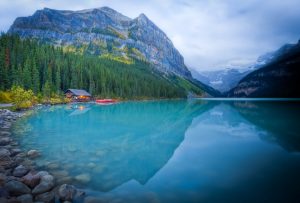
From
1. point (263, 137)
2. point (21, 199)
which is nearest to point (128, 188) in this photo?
point (21, 199)

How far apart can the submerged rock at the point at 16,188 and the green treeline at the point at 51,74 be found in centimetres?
6917

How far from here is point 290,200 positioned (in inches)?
421

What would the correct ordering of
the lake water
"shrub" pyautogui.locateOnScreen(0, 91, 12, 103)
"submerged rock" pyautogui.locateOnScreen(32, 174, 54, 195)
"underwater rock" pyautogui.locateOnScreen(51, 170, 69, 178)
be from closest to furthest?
"submerged rock" pyautogui.locateOnScreen(32, 174, 54, 195), the lake water, "underwater rock" pyautogui.locateOnScreen(51, 170, 69, 178), "shrub" pyautogui.locateOnScreen(0, 91, 12, 103)

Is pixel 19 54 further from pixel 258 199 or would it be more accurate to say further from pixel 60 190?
pixel 258 199

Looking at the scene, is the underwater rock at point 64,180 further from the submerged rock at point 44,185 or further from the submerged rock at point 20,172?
the submerged rock at point 20,172

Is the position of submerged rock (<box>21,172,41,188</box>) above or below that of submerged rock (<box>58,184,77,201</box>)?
above

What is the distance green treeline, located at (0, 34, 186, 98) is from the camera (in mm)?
74938

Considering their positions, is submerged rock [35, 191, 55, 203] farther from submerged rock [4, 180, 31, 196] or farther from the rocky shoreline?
submerged rock [4, 180, 31, 196]

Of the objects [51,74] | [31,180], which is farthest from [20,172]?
[51,74]

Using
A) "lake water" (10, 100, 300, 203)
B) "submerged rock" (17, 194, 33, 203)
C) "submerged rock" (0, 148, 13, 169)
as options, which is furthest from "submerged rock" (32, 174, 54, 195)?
"submerged rock" (0, 148, 13, 169)

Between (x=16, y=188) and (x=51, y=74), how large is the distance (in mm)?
91023

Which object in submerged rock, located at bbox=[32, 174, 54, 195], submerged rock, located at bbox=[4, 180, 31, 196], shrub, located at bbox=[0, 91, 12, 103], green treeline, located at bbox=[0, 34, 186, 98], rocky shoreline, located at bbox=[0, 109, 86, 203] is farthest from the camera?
green treeline, located at bbox=[0, 34, 186, 98]

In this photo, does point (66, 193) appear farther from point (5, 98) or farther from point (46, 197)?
point (5, 98)

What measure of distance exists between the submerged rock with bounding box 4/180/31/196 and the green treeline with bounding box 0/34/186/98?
2723 inches
